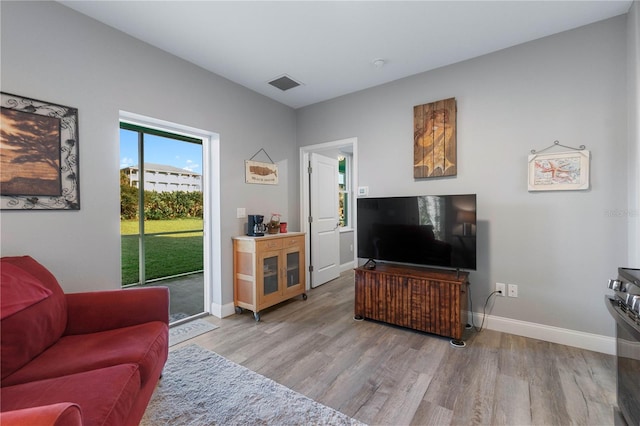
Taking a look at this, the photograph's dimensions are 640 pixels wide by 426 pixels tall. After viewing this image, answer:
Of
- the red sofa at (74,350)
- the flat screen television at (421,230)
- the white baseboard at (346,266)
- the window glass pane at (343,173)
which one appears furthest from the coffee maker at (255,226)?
the window glass pane at (343,173)

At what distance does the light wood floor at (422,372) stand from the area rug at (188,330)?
0.10 metres

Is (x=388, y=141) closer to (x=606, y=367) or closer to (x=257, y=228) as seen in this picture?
(x=257, y=228)

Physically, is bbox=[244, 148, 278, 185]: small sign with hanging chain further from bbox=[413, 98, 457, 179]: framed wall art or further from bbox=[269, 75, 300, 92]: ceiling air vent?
bbox=[413, 98, 457, 179]: framed wall art

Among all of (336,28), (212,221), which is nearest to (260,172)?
(212,221)

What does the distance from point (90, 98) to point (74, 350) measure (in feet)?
6.05

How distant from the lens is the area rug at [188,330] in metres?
2.56

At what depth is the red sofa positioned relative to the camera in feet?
3.43

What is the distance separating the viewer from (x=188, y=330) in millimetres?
2730

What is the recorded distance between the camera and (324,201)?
4.44m

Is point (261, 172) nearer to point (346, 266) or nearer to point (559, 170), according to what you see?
point (346, 266)

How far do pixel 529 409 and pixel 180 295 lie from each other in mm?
3944

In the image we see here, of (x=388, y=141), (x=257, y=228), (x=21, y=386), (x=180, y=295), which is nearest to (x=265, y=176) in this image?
(x=257, y=228)

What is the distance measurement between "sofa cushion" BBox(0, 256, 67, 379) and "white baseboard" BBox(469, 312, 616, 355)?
3311 mm

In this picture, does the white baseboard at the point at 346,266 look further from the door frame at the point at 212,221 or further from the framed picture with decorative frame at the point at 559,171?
the framed picture with decorative frame at the point at 559,171
